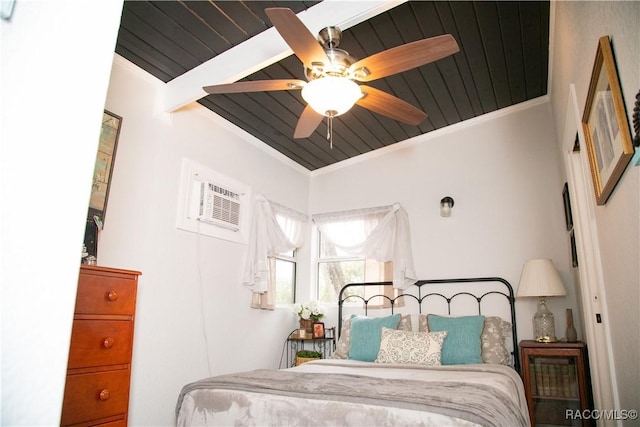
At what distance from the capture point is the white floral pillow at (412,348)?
10.4 ft

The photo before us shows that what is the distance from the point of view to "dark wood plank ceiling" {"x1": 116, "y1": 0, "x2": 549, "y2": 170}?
2547mm

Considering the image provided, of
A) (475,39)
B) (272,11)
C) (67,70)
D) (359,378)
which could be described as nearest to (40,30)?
(67,70)

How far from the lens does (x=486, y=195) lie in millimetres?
4012

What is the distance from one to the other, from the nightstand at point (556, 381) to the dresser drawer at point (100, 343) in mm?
2731

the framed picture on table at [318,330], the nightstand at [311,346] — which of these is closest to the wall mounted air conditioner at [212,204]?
the framed picture on table at [318,330]

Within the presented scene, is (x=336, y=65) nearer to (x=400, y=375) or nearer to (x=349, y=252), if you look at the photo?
(x=400, y=375)

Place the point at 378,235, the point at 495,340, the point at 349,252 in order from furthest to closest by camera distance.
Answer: the point at 349,252 < the point at 378,235 < the point at 495,340

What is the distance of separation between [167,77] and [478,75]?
8.07ft

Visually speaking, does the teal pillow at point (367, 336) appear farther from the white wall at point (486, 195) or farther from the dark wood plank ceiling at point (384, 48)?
the dark wood plank ceiling at point (384, 48)

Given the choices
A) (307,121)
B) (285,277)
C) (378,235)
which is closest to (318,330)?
(285,277)

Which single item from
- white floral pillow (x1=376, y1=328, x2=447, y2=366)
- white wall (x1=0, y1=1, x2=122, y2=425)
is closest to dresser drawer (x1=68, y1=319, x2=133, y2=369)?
white wall (x1=0, y1=1, x2=122, y2=425)

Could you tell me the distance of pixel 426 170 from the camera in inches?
171

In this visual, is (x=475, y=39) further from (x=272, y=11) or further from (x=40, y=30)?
(x=40, y=30)

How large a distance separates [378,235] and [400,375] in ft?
6.08
